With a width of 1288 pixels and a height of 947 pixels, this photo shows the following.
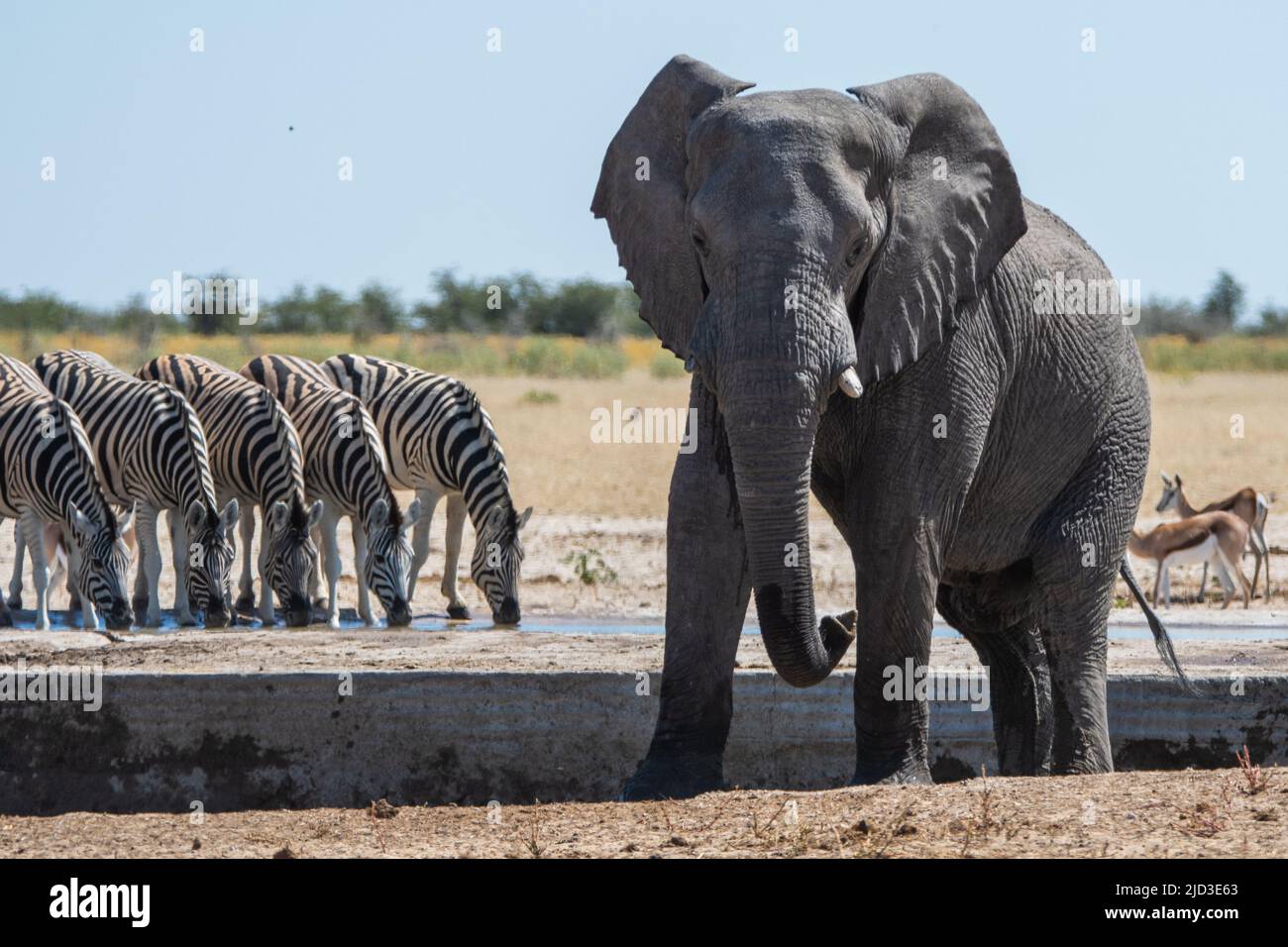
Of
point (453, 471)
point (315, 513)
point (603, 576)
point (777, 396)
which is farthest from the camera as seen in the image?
point (603, 576)

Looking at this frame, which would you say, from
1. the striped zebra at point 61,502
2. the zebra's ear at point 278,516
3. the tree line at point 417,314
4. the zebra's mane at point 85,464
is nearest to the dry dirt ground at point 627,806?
Answer: the striped zebra at point 61,502

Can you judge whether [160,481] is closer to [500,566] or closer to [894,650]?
[500,566]

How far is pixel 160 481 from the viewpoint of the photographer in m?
14.9

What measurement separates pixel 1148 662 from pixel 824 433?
169 inches

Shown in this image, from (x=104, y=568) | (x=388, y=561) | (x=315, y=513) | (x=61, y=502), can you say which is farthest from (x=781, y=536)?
(x=315, y=513)

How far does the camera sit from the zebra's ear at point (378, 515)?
567 inches

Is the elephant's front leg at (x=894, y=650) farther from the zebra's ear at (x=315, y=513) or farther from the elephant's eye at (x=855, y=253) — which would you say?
the zebra's ear at (x=315, y=513)

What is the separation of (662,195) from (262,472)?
894cm

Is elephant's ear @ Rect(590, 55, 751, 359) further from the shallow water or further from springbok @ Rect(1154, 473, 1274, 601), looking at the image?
springbok @ Rect(1154, 473, 1274, 601)

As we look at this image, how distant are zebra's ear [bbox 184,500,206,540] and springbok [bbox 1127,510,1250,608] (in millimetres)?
7343

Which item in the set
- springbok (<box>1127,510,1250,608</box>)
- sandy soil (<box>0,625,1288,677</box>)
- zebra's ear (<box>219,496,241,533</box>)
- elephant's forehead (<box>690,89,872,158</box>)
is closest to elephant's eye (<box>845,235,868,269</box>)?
elephant's forehead (<box>690,89,872,158</box>)

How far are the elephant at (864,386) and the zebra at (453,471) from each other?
7.18 metres

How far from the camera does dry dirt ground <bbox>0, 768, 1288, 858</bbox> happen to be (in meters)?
5.44
